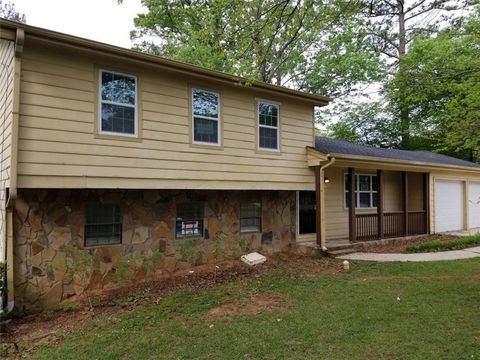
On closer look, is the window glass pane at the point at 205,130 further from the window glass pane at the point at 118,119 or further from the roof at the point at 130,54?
the window glass pane at the point at 118,119

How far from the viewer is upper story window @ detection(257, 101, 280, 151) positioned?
30.2 feet

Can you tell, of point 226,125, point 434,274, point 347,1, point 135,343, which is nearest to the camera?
point 135,343

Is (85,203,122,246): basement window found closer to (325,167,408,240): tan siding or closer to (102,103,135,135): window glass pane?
(102,103,135,135): window glass pane

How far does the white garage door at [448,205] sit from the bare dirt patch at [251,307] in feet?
34.9

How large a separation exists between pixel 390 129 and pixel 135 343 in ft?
76.1

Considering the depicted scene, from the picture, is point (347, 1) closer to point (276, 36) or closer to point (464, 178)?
point (276, 36)

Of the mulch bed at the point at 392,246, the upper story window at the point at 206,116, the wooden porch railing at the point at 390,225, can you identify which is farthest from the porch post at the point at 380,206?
the upper story window at the point at 206,116

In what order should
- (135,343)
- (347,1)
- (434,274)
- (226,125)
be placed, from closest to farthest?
(135,343), (347,1), (434,274), (226,125)

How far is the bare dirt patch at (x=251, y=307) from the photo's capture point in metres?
5.52

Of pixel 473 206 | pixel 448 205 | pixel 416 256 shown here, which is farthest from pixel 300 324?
pixel 473 206

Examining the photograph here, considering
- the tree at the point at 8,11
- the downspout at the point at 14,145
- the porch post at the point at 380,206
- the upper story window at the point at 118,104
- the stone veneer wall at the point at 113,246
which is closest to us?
the downspout at the point at 14,145

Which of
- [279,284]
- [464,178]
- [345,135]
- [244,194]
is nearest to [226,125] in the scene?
[244,194]

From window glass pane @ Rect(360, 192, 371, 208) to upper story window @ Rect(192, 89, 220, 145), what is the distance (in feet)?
22.1

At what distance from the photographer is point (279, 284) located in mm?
7047
